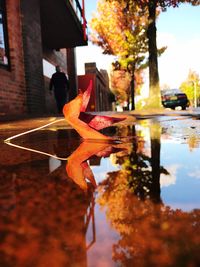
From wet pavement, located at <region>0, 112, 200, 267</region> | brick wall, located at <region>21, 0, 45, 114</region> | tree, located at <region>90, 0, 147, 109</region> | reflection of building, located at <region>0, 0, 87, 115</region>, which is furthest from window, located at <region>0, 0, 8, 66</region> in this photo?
tree, located at <region>90, 0, 147, 109</region>

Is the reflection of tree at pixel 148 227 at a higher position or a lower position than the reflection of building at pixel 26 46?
lower

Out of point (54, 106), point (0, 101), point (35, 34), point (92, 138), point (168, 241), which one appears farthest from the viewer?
point (54, 106)

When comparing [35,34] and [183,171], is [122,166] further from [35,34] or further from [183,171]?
[35,34]

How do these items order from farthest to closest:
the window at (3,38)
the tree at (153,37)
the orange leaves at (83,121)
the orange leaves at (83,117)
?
the tree at (153,37) → the window at (3,38) → the orange leaves at (83,117) → the orange leaves at (83,121)

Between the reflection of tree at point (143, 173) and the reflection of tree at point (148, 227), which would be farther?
the reflection of tree at point (143, 173)

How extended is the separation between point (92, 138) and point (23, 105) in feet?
19.6

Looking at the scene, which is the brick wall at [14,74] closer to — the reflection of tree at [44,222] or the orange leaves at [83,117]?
the orange leaves at [83,117]

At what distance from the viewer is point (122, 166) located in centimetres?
89

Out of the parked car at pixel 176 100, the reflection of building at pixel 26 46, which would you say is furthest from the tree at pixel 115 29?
the reflection of building at pixel 26 46

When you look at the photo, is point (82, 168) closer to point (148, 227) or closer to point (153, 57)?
point (148, 227)

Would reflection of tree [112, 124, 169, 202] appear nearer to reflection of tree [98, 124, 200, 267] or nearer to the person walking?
reflection of tree [98, 124, 200, 267]

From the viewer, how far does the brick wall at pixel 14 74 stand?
6.09m

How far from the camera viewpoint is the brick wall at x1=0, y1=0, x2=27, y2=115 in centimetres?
609

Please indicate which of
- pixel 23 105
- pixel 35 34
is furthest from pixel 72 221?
pixel 35 34
